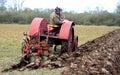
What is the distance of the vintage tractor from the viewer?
11.1 m

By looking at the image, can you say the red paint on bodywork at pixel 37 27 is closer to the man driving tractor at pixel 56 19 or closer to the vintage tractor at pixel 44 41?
the vintage tractor at pixel 44 41

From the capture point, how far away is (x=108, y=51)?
11539mm

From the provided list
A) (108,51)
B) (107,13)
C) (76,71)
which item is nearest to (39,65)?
(76,71)

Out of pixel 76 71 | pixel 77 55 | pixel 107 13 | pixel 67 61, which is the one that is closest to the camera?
pixel 76 71

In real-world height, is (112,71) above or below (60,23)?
below

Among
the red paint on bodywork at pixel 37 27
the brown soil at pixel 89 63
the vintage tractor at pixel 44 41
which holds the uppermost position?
the red paint on bodywork at pixel 37 27

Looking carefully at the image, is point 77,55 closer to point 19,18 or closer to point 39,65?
point 39,65

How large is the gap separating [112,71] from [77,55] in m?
2.76

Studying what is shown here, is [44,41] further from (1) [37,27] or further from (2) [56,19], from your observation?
(2) [56,19]

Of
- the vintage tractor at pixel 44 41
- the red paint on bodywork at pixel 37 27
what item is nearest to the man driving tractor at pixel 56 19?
the vintage tractor at pixel 44 41

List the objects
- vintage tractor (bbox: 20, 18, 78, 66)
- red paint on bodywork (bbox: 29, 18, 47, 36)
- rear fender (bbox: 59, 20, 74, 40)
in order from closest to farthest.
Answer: vintage tractor (bbox: 20, 18, 78, 66) → rear fender (bbox: 59, 20, 74, 40) → red paint on bodywork (bbox: 29, 18, 47, 36)

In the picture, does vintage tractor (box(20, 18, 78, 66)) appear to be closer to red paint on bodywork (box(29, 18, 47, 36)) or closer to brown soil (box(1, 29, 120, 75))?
red paint on bodywork (box(29, 18, 47, 36))

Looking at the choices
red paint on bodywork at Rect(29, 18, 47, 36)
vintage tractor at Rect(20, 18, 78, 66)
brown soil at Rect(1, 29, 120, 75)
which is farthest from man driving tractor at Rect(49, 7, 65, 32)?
brown soil at Rect(1, 29, 120, 75)

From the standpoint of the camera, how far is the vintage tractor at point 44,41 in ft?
36.3
